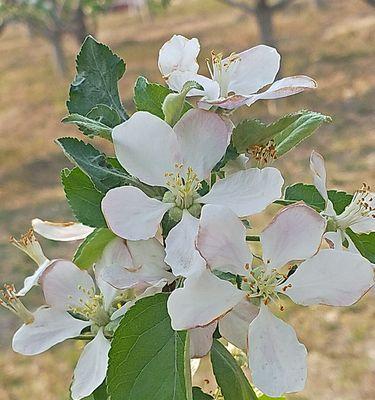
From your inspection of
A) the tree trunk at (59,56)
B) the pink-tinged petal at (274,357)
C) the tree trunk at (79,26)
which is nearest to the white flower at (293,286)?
the pink-tinged petal at (274,357)

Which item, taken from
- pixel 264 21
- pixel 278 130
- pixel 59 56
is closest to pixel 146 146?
pixel 278 130

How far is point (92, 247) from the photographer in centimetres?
83

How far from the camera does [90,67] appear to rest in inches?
35.3

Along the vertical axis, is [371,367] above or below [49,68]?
above

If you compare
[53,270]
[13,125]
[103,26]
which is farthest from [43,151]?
[103,26]

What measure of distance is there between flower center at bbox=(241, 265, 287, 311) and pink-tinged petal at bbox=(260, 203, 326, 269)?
0.10 feet

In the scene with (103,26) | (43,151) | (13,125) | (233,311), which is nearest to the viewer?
(233,311)

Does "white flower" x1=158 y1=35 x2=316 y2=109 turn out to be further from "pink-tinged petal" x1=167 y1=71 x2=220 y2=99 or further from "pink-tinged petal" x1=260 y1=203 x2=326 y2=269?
"pink-tinged petal" x1=260 y1=203 x2=326 y2=269

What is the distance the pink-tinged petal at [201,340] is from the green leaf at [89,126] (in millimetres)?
223

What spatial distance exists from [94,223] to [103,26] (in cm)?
1444

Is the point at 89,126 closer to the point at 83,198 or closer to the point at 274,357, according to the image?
the point at 83,198

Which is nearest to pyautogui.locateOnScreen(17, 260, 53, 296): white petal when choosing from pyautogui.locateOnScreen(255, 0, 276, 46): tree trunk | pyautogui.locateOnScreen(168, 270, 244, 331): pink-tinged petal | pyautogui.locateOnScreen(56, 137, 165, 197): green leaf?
pyautogui.locateOnScreen(56, 137, 165, 197): green leaf

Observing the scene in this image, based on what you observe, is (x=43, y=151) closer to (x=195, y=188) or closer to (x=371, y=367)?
(x=371, y=367)

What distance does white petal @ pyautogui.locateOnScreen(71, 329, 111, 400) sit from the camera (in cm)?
78
